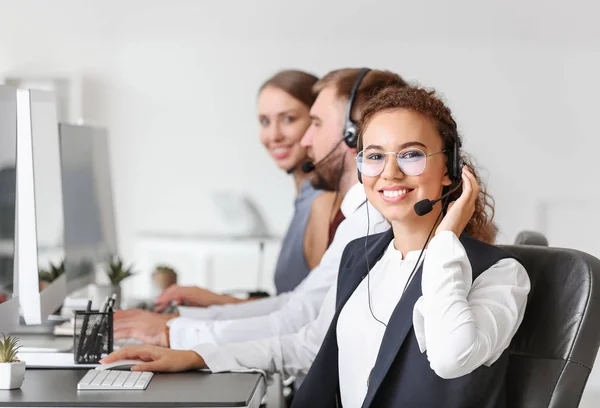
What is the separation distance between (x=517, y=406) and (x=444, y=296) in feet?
1.03

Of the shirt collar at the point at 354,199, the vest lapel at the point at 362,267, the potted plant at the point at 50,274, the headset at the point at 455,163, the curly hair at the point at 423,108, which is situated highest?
the curly hair at the point at 423,108

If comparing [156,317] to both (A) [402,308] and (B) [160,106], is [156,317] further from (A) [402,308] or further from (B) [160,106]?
(B) [160,106]

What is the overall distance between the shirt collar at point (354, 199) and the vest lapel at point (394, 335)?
23.8 inches

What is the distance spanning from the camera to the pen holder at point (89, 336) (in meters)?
1.92

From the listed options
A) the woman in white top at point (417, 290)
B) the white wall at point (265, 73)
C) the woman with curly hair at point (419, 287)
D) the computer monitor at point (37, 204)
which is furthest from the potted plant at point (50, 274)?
the white wall at point (265, 73)

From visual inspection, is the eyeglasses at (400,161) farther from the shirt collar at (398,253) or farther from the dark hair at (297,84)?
the dark hair at (297,84)

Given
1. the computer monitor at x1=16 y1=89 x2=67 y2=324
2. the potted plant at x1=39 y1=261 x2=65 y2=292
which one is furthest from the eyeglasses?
the potted plant at x1=39 y1=261 x2=65 y2=292

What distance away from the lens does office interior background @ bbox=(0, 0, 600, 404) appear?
6.21 metres

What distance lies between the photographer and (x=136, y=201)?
21.0 ft

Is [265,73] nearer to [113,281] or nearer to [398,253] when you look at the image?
[113,281]

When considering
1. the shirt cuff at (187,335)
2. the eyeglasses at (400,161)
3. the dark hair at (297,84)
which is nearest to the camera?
the eyeglasses at (400,161)

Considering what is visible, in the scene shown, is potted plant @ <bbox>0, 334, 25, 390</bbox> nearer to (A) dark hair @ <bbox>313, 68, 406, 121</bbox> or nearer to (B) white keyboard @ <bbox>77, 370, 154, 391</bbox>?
(B) white keyboard @ <bbox>77, 370, 154, 391</bbox>

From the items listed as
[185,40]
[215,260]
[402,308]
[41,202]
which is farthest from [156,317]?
[185,40]

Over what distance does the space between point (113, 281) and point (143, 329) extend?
0.57m
